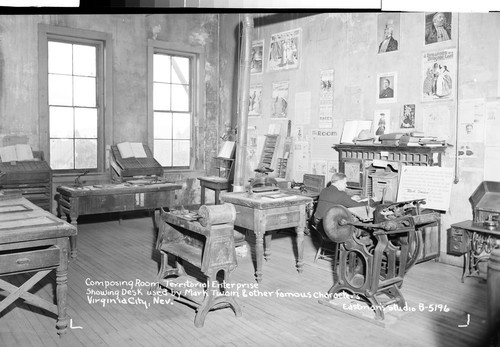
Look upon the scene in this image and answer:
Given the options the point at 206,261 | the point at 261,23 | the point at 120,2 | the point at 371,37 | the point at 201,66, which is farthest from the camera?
the point at 261,23

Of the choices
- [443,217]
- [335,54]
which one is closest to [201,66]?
[335,54]

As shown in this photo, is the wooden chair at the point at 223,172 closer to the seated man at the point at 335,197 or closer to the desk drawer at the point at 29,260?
the seated man at the point at 335,197

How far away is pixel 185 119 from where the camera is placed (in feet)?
20.9

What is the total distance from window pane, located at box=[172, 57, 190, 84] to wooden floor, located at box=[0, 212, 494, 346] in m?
2.65

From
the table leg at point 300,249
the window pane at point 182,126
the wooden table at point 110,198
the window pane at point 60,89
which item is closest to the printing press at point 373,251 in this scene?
the table leg at point 300,249

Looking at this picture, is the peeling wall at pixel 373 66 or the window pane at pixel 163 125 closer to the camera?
the peeling wall at pixel 373 66

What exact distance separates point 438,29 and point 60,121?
460 cm

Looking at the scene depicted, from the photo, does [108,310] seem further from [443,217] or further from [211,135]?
[211,135]

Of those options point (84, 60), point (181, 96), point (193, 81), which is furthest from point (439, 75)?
point (84, 60)

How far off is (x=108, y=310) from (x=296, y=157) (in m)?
3.90

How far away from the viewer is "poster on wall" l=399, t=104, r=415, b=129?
502 centimetres

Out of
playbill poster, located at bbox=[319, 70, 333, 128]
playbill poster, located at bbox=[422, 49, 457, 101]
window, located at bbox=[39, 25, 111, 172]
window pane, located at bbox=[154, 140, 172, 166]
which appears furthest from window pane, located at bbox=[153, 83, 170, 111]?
playbill poster, located at bbox=[422, 49, 457, 101]

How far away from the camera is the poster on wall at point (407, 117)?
5.02 metres

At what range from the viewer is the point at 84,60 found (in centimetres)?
634
